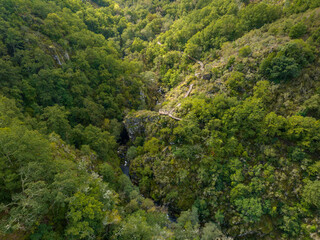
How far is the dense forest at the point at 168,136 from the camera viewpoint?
25750 mm

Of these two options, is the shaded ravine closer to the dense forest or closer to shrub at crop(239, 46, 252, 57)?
the dense forest

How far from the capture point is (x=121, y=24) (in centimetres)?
11769

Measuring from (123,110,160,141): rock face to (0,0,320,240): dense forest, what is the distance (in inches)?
15.3

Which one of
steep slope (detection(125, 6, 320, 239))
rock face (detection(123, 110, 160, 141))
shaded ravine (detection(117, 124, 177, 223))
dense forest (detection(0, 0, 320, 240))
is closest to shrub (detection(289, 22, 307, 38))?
steep slope (detection(125, 6, 320, 239))

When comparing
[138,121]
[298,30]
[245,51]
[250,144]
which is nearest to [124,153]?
[138,121]

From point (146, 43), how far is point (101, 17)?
32946 millimetres

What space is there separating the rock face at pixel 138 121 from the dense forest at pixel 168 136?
1.28 ft

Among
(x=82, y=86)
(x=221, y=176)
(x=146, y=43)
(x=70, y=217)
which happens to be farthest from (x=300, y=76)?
(x=146, y=43)

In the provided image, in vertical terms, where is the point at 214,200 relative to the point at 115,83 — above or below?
below

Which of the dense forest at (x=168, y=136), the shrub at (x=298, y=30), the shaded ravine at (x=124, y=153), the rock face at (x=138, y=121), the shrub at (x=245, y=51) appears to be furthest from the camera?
the rock face at (x=138, y=121)

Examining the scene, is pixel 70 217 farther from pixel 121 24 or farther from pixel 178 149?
pixel 121 24

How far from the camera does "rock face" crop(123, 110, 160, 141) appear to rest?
190ft

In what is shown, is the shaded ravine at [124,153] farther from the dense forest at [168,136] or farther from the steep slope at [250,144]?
the steep slope at [250,144]

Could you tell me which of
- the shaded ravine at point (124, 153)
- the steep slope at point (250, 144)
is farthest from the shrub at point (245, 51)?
the shaded ravine at point (124, 153)
